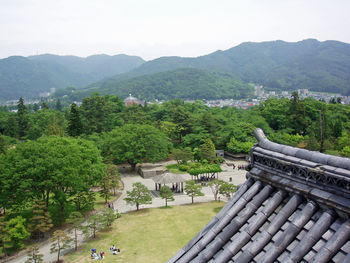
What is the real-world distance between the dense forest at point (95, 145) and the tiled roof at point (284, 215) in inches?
609

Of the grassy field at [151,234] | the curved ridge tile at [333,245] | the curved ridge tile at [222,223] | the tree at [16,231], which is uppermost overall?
the curved ridge tile at [333,245]

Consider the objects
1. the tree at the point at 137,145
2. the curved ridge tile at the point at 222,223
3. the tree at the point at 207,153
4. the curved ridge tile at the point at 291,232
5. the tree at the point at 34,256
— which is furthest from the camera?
the tree at the point at 207,153

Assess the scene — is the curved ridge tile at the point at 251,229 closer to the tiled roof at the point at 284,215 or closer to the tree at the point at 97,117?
the tiled roof at the point at 284,215

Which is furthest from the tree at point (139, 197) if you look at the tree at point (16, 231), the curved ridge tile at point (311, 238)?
the curved ridge tile at point (311, 238)

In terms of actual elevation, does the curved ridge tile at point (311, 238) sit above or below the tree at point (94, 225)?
above

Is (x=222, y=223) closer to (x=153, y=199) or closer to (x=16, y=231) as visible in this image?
(x=16, y=231)

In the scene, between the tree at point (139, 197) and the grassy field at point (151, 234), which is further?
the tree at point (139, 197)

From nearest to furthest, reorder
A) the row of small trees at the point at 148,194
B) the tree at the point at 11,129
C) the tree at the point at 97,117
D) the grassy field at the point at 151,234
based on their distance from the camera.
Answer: the grassy field at the point at 151,234 < the row of small trees at the point at 148,194 < the tree at the point at 97,117 < the tree at the point at 11,129

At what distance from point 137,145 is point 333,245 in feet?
103

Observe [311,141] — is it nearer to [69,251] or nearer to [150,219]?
[150,219]

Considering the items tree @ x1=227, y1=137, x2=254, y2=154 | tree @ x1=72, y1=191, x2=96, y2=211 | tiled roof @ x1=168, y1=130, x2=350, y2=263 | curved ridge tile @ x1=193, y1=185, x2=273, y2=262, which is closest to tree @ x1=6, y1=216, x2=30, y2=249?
tree @ x1=72, y1=191, x2=96, y2=211

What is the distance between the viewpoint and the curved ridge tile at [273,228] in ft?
16.4

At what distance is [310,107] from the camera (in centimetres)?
5028

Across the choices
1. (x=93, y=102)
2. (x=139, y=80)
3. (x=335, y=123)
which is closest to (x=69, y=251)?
(x=93, y=102)
